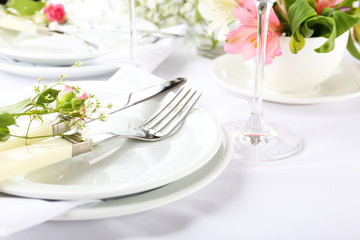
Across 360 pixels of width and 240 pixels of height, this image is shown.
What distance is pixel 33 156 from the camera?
53 centimetres

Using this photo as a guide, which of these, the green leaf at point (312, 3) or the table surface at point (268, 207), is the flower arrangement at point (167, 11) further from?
the table surface at point (268, 207)

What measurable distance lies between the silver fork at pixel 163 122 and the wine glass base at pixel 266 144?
0.09 meters

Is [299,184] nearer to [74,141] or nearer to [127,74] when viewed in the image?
[74,141]

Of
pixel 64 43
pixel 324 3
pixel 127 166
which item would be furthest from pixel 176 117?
pixel 64 43

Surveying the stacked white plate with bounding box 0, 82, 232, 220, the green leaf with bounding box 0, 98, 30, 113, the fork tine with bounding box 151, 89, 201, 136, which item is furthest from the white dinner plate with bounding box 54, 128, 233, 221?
the green leaf with bounding box 0, 98, 30, 113

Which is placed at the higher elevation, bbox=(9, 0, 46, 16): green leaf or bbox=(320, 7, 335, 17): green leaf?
bbox=(320, 7, 335, 17): green leaf

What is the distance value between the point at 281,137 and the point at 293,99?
0.12m

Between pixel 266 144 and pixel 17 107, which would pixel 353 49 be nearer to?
pixel 266 144

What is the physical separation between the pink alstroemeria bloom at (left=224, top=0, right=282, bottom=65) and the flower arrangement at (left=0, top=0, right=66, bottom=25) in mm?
524

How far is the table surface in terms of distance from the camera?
1.75 feet

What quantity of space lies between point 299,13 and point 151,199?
42cm

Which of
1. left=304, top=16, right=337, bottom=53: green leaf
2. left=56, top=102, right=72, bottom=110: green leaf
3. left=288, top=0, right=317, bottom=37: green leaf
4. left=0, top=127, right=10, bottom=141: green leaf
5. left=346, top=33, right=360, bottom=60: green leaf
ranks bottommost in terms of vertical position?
left=0, top=127, right=10, bottom=141: green leaf

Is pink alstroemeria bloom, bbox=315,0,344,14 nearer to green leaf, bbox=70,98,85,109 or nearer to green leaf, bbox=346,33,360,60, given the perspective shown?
green leaf, bbox=346,33,360,60

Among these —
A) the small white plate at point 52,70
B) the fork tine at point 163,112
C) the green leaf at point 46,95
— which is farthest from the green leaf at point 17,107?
the small white plate at point 52,70
